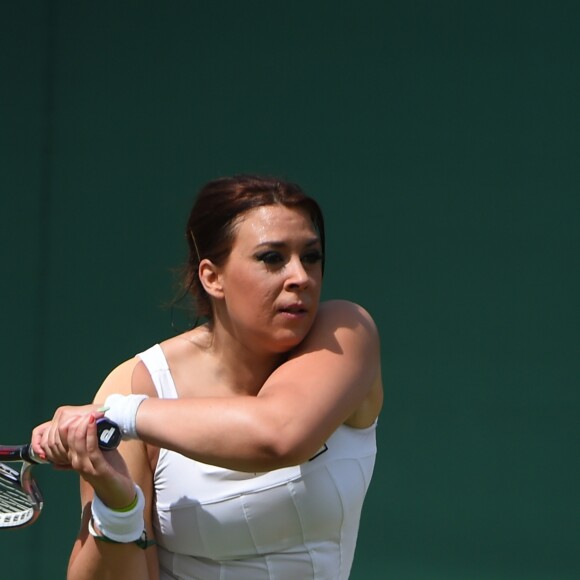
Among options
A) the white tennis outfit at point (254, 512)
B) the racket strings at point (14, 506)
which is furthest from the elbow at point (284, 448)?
the racket strings at point (14, 506)

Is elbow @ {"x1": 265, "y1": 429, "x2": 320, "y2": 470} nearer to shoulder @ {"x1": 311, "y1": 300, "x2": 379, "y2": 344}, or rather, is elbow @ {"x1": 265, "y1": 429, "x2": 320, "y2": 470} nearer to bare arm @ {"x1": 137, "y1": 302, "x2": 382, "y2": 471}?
bare arm @ {"x1": 137, "y1": 302, "x2": 382, "y2": 471}

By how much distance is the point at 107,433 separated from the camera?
7.00ft

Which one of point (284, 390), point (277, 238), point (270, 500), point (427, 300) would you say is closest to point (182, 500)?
point (270, 500)

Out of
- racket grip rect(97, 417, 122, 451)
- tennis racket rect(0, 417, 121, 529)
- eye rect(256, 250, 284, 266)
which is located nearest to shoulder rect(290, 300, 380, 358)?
eye rect(256, 250, 284, 266)

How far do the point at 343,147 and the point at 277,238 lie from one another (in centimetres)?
201

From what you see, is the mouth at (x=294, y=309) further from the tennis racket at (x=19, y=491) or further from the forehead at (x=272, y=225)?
the tennis racket at (x=19, y=491)

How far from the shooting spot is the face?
2305 mm

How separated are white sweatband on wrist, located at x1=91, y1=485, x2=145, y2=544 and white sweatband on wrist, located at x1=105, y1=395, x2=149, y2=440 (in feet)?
0.47

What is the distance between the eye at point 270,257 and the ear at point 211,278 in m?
0.12

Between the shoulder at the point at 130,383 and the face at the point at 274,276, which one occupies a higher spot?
the face at the point at 274,276

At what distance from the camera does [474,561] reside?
13.8 ft

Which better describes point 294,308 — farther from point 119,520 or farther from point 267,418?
point 119,520

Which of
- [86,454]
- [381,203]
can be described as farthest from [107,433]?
[381,203]

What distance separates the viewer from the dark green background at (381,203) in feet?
13.6
